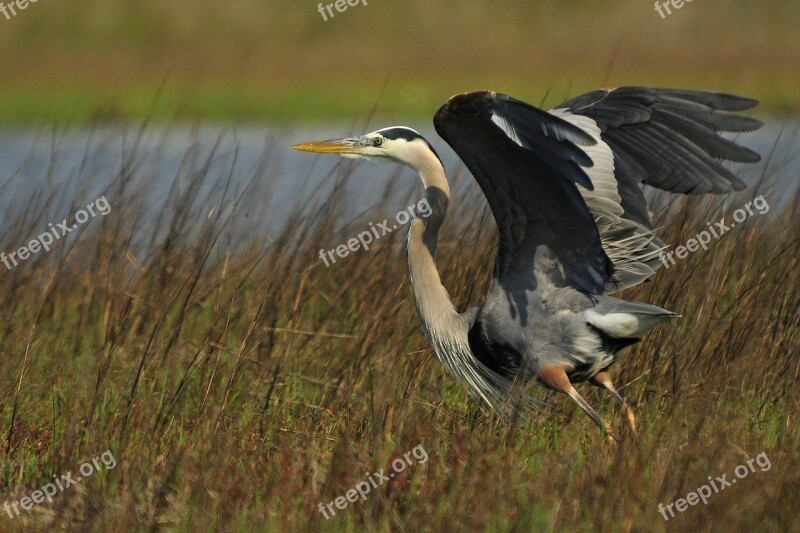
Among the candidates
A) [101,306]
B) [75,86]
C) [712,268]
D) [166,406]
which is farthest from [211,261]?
[75,86]

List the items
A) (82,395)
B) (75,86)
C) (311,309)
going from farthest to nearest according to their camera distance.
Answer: (75,86)
(311,309)
(82,395)

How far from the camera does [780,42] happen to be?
21.8 meters

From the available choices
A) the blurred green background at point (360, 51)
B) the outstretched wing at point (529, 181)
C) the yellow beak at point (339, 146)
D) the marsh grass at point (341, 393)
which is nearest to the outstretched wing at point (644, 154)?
the outstretched wing at point (529, 181)

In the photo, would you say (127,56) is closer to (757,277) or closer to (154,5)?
(154,5)

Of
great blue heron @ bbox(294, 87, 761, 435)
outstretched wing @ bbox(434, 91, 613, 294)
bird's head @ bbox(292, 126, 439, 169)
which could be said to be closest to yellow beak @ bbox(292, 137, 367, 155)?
bird's head @ bbox(292, 126, 439, 169)

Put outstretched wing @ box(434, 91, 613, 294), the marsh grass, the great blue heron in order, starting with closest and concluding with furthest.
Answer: the marsh grass, outstretched wing @ box(434, 91, 613, 294), the great blue heron

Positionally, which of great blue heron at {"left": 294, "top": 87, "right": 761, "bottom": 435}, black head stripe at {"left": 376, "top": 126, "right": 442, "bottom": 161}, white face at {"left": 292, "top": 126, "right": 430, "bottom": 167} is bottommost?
great blue heron at {"left": 294, "top": 87, "right": 761, "bottom": 435}

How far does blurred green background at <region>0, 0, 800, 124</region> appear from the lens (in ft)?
66.2

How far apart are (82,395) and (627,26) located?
18.3 m

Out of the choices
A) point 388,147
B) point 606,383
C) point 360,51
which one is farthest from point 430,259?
point 360,51

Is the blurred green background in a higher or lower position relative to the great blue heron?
lower

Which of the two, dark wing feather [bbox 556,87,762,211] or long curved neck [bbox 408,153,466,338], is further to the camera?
long curved neck [bbox 408,153,466,338]

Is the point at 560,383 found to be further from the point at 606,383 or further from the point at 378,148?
the point at 378,148

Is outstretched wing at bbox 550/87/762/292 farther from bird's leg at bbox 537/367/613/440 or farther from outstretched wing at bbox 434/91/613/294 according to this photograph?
bird's leg at bbox 537/367/613/440
